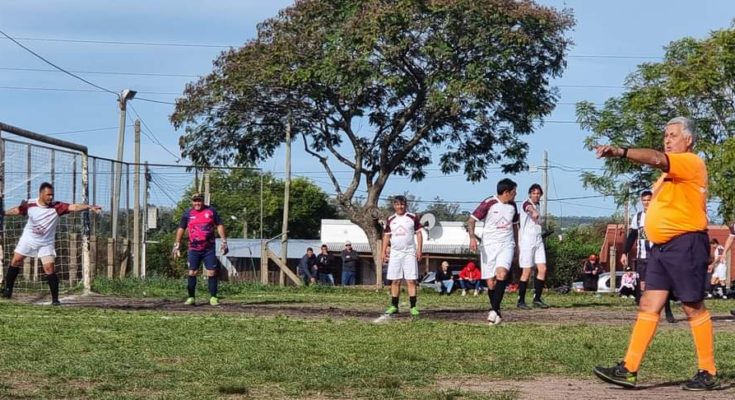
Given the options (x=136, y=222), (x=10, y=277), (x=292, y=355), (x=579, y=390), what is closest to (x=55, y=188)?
(x=10, y=277)

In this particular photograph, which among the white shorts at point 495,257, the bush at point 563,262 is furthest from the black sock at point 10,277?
the bush at point 563,262

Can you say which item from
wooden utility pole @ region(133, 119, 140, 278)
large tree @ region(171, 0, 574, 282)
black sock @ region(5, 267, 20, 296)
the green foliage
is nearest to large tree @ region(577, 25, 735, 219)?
large tree @ region(171, 0, 574, 282)

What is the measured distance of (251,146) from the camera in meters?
40.0

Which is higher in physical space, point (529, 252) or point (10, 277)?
point (529, 252)

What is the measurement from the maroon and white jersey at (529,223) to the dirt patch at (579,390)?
8978mm

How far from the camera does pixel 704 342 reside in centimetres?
848

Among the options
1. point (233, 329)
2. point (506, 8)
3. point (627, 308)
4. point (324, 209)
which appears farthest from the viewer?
point (324, 209)

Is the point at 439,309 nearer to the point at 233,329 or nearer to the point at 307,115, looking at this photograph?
the point at 233,329

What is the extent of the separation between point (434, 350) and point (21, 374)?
3720 mm

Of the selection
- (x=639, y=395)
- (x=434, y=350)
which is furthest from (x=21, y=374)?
(x=639, y=395)

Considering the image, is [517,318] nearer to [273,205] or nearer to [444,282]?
[444,282]

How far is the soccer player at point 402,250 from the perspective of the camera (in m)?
16.2

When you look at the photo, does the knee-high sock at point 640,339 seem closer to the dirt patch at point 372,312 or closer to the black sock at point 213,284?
the dirt patch at point 372,312

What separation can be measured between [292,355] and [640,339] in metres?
3.13
